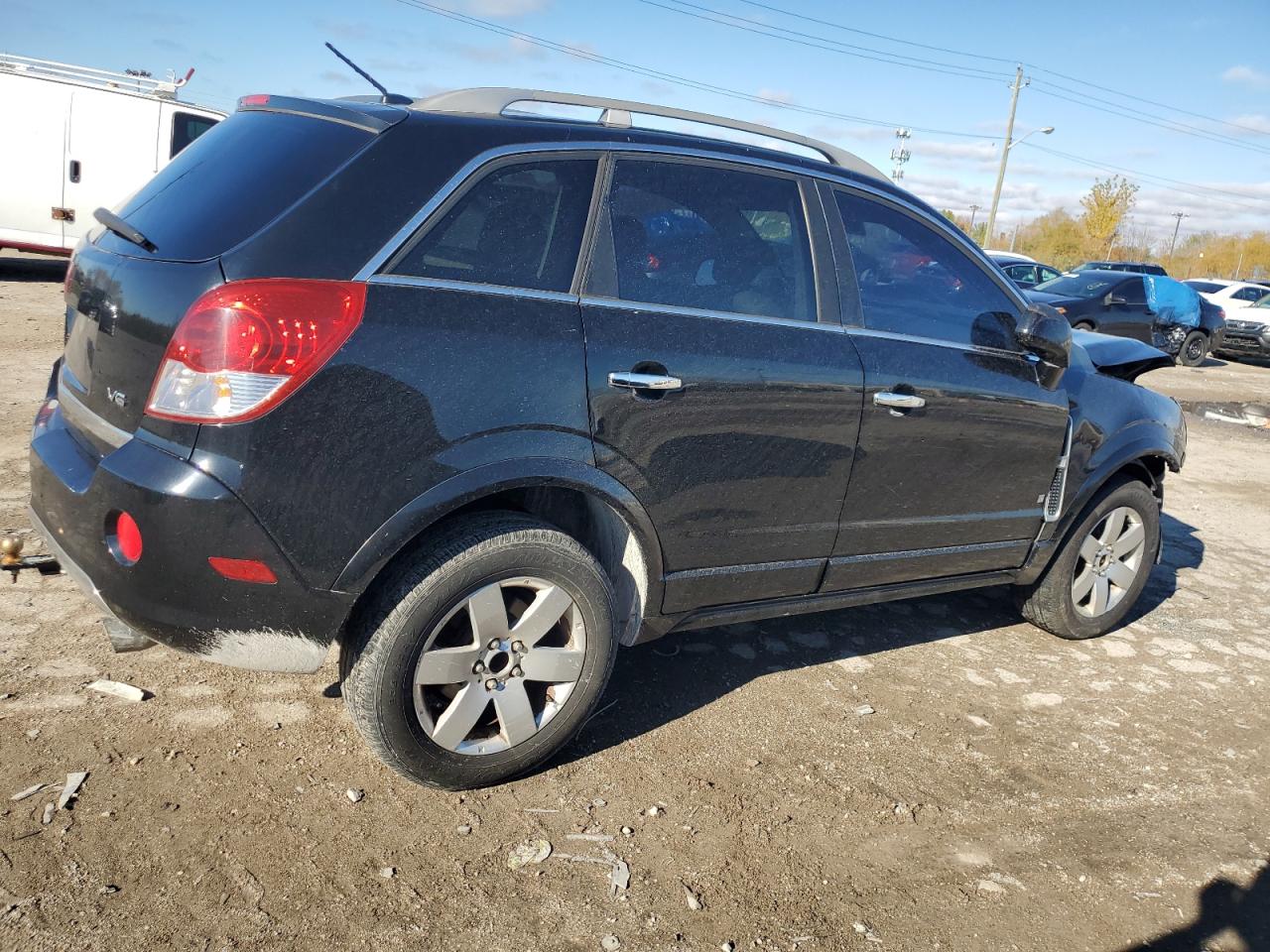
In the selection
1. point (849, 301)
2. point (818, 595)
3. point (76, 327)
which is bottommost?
point (818, 595)

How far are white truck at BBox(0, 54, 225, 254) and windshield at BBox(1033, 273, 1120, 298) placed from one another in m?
13.0

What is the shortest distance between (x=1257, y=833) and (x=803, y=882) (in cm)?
158

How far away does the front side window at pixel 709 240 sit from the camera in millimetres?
3006

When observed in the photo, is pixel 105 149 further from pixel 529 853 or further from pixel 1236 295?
pixel 1236 295

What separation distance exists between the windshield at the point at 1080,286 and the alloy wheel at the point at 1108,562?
12.2 meters

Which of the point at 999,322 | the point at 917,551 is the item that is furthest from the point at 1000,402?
the point at 917,551

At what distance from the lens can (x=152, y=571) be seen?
2.45m

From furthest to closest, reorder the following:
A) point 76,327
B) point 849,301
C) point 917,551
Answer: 1. point 917,551
2. point 849,301
3. point 76,327

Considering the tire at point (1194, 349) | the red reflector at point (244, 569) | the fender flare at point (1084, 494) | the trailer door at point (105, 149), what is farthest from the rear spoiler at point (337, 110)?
the tire at point (1194, 349)

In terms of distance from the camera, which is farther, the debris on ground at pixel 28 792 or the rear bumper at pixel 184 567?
the debris on ground at pixel 28 792

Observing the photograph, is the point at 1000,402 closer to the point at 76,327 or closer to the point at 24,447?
the point at 76,327

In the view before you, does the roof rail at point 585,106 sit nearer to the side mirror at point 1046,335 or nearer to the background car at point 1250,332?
the side mirror at point 1046,335

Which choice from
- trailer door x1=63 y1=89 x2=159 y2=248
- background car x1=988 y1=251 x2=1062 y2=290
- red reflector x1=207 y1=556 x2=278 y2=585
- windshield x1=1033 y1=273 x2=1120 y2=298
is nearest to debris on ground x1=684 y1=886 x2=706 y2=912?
red reflector x1=207 y1=556 x2=278 y2=585

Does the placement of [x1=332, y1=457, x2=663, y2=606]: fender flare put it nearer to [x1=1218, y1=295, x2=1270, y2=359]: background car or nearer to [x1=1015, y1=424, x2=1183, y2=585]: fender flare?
[x1=1015, y1=424, x2=1183, y2=585]: fender flare
